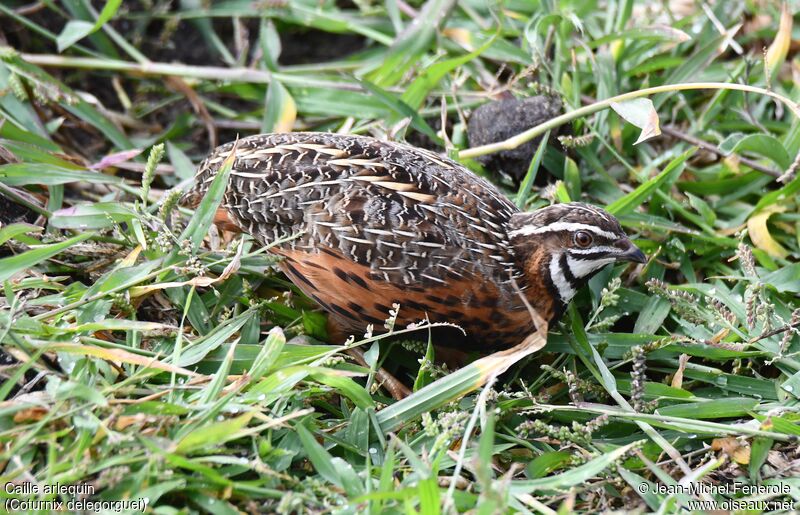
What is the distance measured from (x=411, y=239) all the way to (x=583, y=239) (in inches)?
31.2

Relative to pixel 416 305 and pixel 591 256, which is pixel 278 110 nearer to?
pixel 416 305

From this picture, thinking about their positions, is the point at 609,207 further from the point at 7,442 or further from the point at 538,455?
the point at 7,442

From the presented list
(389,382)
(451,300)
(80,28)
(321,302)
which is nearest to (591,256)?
(451,300)

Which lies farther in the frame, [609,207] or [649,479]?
[609,207]

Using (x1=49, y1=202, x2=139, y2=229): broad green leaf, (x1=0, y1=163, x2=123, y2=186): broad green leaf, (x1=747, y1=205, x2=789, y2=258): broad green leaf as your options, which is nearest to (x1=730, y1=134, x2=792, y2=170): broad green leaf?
(x1=747, y1=205, x2=789, y2=258): broad green leaf

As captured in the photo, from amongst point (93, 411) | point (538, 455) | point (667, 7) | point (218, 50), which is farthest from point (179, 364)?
point (667, 7)

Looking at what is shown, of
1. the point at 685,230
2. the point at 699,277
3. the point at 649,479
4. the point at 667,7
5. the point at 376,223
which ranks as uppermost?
the point at 667,7

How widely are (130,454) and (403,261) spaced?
139 centimetres

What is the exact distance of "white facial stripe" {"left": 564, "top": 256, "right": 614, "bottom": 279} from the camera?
13.0 feet

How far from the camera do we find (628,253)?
397cm

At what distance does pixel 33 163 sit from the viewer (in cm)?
457

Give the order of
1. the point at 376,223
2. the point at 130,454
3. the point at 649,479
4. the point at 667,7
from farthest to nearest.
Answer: the point at 667,7
the point at 376,223
the point at 649,479
the point at 130,454

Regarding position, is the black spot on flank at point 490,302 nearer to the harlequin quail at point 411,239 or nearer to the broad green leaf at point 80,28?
the harlequin quail at point 411,239

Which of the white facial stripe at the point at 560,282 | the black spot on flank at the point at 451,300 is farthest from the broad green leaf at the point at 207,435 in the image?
the white facial stripe at the point at 560,282
